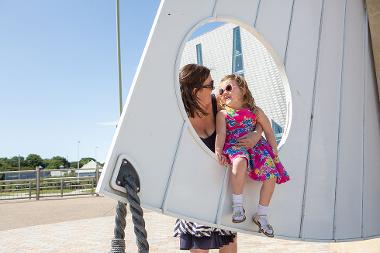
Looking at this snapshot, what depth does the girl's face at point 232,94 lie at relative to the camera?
1753 millimetres

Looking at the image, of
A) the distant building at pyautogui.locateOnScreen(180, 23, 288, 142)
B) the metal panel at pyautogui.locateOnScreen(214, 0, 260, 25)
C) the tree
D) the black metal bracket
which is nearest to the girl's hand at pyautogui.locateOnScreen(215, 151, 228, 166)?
the black metal bracket

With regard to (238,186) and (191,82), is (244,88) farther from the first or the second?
(238,186)

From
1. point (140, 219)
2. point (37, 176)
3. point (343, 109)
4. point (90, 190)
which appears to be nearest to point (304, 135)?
point (343, 109)

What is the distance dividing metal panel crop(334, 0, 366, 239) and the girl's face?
0.98 meters

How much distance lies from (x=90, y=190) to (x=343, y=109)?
459 inches

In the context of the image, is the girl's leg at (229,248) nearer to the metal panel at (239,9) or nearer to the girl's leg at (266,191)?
the girl's leg at (266,191)

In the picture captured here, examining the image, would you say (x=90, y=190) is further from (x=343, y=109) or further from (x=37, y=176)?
(x=343, y=109)

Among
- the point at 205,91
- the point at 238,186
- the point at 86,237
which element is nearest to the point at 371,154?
the point at 238,186

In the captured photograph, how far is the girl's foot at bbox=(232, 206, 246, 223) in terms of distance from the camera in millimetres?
1654

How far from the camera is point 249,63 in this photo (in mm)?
3576

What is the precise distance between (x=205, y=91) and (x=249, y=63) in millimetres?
1955

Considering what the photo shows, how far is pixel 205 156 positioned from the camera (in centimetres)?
168

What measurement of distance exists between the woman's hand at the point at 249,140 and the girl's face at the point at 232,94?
15 centimetres

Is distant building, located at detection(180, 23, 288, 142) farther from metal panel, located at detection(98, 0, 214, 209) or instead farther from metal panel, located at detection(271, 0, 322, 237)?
metal panel, located at detection(98, 0, 214, 209)
